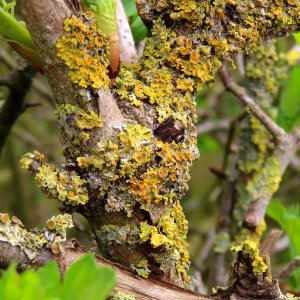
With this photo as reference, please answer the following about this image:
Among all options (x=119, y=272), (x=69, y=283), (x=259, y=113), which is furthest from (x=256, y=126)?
(x=69, y=283)

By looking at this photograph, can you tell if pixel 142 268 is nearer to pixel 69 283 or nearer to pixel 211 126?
pixel 69 283

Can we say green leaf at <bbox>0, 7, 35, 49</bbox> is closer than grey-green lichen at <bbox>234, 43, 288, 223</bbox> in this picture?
Yes

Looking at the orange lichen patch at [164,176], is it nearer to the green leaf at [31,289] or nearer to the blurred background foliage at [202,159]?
the green leaf at [31,289]

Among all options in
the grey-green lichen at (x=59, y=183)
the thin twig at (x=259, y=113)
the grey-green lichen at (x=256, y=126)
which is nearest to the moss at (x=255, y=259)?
the grey-green lichen at (x=59, y=183)

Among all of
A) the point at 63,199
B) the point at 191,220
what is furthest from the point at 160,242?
the point at 191,220

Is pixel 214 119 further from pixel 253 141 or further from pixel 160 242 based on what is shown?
pixel 160 242

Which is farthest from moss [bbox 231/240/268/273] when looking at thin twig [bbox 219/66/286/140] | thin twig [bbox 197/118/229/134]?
thin twig [bbox 197/118/229/134]

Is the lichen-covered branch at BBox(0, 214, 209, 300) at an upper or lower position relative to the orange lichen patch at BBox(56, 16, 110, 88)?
lower

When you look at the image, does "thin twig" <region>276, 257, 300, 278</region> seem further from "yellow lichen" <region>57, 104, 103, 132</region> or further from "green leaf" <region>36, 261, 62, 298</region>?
"green leaf" <region>36, 261, 62, 298</region>
